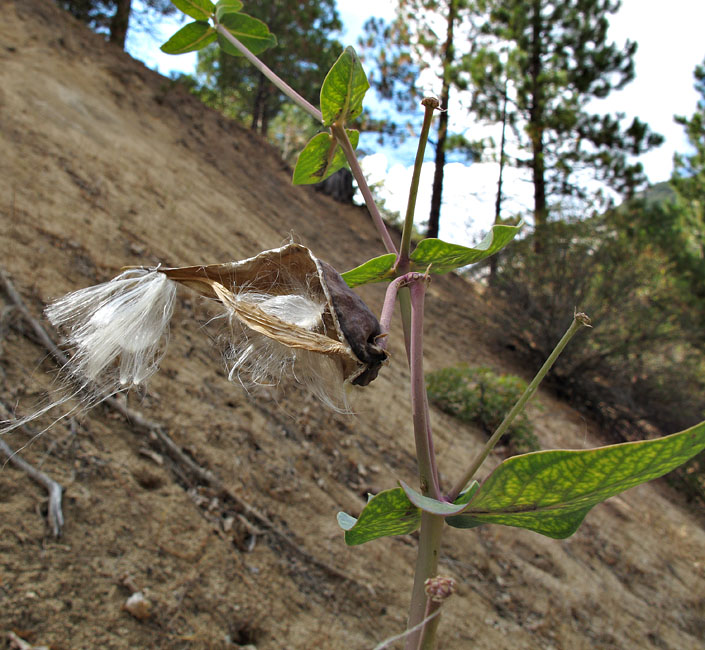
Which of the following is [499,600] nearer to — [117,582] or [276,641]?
[276,641]

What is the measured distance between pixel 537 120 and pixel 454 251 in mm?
9516

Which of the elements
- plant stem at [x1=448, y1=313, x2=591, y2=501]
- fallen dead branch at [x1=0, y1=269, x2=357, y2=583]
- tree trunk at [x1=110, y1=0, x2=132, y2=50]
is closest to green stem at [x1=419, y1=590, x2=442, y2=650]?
plant stem at [x1=448, y1=313, x2=591, y2=501]

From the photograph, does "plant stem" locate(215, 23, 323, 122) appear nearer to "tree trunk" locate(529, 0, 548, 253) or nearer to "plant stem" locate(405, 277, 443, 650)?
"plant stem" locate(405, 277, 443, 650)

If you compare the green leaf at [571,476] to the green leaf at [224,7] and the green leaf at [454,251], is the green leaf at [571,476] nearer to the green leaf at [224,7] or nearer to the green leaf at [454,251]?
the green leaf at [454,251]

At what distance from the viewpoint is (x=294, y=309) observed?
1.30ft

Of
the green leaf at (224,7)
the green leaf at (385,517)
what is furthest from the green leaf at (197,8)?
the green leaf at (385,517)

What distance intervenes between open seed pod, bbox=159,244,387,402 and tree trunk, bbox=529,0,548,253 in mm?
8501

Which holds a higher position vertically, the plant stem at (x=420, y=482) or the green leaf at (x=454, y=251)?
the green leaf at (x=454, y=251)

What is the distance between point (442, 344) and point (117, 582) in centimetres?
530

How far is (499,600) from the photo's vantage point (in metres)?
2.31

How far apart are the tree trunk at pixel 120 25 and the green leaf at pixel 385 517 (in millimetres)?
8433

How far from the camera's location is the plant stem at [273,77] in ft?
1.67

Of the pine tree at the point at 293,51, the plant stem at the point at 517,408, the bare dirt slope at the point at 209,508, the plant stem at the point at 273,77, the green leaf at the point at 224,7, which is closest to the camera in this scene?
the plant stem at the point at 517,408

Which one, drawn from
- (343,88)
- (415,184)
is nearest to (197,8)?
(343,88)
